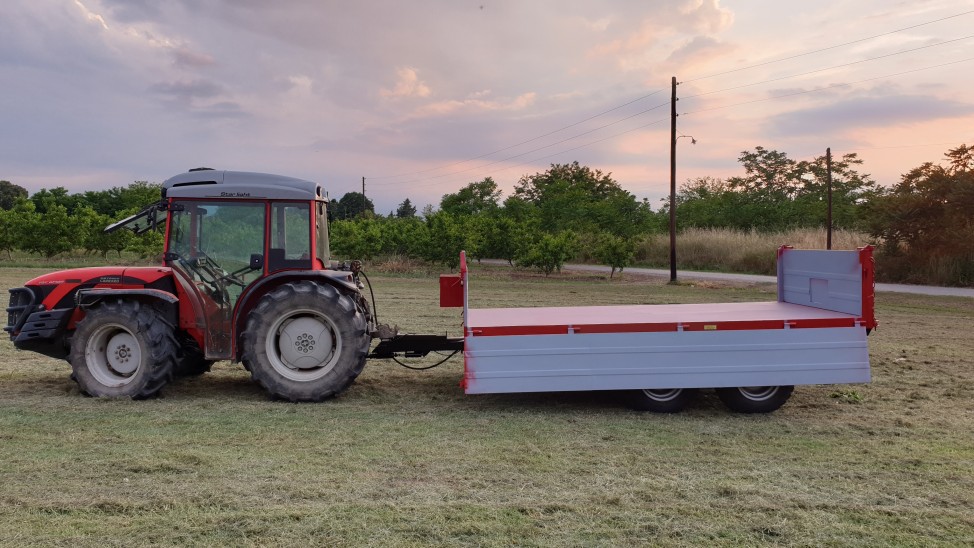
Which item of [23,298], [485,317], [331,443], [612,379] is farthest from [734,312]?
[23,298]

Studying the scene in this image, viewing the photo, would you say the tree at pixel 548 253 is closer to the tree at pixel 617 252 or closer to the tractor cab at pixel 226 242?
the tree at pixel 617 252

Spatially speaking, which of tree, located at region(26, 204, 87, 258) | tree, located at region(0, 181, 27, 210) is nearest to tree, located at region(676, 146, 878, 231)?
tree, located at region(26, 204, 87, 258)

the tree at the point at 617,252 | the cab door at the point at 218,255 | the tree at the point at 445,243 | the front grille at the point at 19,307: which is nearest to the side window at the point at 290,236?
the cab door at the point at 218,255

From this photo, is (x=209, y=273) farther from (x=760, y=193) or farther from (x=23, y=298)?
(x=760, y=193)

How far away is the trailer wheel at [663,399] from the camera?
21.7ft

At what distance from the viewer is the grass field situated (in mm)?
Result: 4016

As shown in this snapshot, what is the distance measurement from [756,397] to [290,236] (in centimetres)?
471

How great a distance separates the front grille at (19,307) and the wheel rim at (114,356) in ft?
2.69

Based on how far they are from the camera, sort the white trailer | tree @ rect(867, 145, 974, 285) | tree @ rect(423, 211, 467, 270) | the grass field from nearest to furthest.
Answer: the grass field
the white trailer
tree @ rect(867, 145, 974, 285)
tree @ rect(423, 211, 467, 270)

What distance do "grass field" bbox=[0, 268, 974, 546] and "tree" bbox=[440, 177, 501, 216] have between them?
47.9m

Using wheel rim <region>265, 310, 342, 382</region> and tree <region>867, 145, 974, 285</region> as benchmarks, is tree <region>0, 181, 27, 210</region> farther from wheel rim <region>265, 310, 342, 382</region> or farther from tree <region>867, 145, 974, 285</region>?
wheel rim <region>265, 310, 342, 382</region>

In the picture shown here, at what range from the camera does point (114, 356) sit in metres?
7.08

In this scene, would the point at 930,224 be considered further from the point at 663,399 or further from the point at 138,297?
the point at 138,297

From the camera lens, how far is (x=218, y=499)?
4438mm
